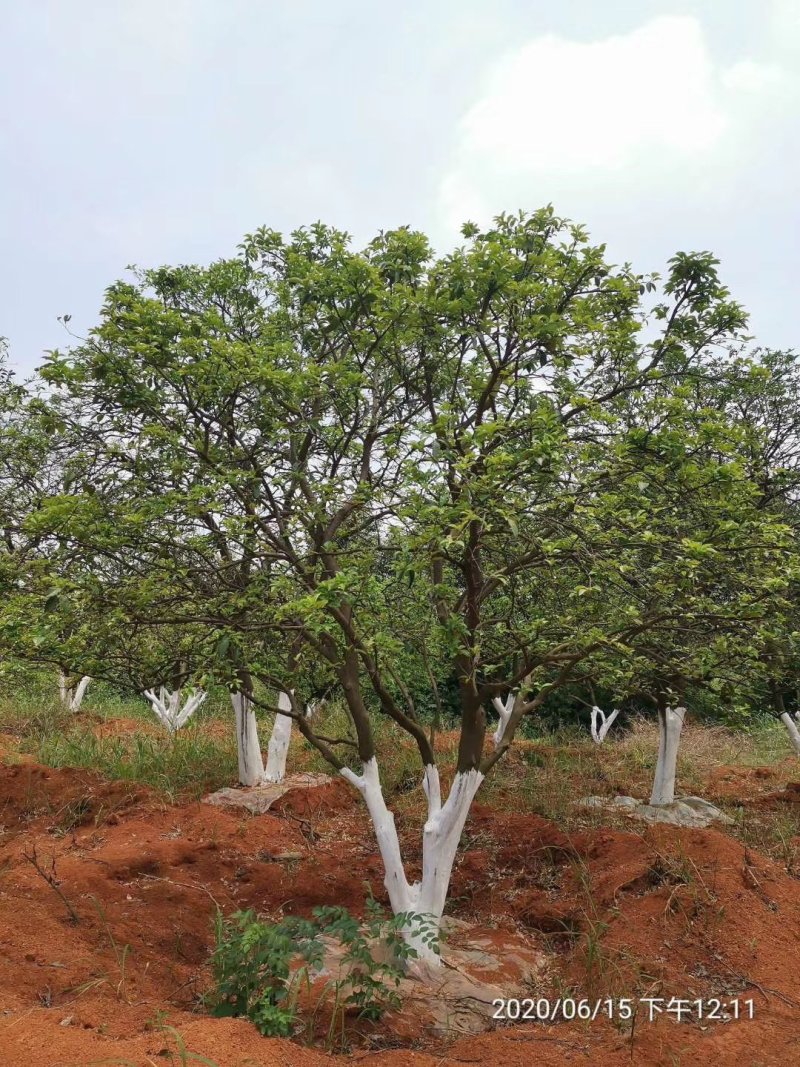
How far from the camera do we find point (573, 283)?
5094mm

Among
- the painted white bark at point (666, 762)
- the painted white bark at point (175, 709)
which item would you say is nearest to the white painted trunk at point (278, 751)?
the painted white bark at point (175, 709)

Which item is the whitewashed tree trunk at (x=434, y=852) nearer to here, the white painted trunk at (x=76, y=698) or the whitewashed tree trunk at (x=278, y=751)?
the whitewashed tree trunk at (x=278, y=751)

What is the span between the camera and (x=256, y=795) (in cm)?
861

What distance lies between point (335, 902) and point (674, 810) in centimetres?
434

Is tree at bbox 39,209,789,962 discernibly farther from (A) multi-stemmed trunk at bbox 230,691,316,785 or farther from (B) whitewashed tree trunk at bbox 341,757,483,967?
(A) multi-stemmed trunk at bbox 230,691,316,785

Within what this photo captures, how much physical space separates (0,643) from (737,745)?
51.1 ft

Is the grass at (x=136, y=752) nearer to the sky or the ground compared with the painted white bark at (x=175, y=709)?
nearer to the ground

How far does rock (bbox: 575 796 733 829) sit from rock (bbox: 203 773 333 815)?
135 inches

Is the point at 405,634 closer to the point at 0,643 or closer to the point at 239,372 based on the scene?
the point at 239,372

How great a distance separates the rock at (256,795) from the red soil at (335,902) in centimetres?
29

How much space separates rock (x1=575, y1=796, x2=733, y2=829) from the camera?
8.14m
